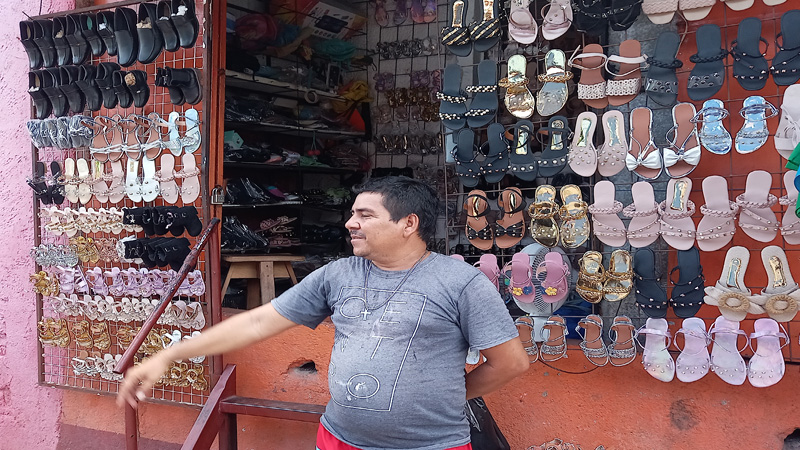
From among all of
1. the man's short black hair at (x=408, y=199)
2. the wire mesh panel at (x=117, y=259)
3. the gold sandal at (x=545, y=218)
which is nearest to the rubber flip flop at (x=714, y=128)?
the gold sandal at (x=545, y=218)

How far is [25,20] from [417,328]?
3830 mm

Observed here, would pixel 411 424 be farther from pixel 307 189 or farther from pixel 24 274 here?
pixel 307 189

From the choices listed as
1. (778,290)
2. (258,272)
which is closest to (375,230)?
(778,290)

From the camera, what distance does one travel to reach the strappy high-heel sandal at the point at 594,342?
3010mm

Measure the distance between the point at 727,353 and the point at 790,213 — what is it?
0.62 meters

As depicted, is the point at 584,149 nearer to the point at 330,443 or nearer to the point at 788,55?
the point at 788,55

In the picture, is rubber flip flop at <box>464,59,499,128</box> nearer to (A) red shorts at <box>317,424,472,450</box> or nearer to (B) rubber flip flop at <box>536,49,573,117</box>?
(B) rubber flip flop at <box>536,49,573,117</box>

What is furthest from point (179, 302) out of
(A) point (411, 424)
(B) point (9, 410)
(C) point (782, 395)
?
(C) point (782, 395)

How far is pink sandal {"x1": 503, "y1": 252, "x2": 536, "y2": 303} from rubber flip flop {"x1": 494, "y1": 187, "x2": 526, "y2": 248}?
11 cm

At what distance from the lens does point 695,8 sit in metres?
Answer: 2.91

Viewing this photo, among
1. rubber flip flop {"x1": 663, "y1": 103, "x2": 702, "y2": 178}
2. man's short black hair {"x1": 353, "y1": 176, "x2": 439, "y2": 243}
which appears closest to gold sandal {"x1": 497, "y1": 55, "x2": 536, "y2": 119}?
rubber flip flop {"x1": 663, "y1": 103, "x2": 702, "y2": 178}

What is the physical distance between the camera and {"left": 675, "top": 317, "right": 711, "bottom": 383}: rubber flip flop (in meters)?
2.84

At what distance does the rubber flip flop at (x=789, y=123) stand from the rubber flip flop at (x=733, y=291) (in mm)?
460

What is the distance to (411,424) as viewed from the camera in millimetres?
1987
